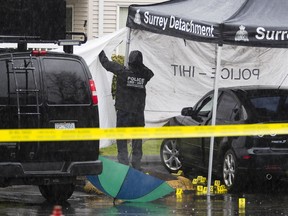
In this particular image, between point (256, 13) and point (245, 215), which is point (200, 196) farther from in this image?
point (256, 13)

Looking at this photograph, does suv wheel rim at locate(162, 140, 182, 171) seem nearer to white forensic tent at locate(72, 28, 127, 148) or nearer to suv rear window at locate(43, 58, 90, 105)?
white forensic tent at locate(72, 28, 127, 148)

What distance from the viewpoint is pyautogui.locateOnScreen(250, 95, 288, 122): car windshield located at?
564 inches

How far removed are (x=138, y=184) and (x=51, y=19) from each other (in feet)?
9.44

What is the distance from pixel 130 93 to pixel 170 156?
1962mm

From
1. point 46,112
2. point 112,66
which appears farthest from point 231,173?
point 46,112

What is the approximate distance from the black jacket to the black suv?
118 inches

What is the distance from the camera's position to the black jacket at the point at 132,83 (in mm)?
15078

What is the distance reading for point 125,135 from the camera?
12133 mm

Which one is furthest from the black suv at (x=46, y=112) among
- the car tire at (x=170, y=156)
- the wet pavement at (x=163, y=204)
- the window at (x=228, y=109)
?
the car tire at (x=170, y=156)

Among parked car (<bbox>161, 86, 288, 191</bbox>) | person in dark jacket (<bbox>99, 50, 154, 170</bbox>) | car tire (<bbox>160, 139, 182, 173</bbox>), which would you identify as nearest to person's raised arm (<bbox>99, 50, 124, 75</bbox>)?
person in dark jacket (<bbox>99, 50, 154, 170</bbox>)

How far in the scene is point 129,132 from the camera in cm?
1247

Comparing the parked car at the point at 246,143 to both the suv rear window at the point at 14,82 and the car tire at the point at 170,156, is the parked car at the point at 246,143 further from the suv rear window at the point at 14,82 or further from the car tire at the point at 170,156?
the suv rear window at the point at 14,82

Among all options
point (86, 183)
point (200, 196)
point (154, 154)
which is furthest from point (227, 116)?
point (154, 154)

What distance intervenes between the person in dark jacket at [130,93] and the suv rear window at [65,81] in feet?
9.88
